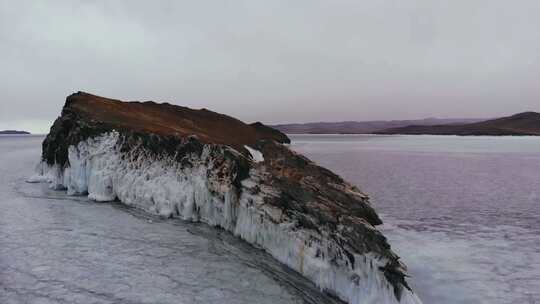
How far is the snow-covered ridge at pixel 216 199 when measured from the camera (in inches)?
348

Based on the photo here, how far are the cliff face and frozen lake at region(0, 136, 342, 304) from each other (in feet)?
2.42

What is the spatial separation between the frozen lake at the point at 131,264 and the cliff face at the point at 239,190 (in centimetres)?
74

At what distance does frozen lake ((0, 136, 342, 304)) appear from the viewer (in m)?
8.57

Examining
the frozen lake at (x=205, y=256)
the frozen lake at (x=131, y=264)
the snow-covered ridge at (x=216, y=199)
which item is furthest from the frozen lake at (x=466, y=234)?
the frozen lake at (x=131, y=264)

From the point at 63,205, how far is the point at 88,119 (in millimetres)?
6429

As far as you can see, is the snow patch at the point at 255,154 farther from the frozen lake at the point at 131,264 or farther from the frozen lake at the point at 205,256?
the frozen lake at the point at 131,264

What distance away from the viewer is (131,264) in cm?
1033

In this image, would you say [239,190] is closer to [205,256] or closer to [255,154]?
[205,256]

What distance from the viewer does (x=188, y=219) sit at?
15406mm

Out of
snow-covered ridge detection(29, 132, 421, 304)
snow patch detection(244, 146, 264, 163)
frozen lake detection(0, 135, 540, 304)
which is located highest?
snow patch detection(244, 146, 264, 163)

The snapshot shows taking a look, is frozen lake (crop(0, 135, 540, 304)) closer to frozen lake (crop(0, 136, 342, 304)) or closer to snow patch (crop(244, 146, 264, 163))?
frozen lake (crop(0, 136, 342, 304))

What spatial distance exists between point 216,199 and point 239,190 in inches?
61.7

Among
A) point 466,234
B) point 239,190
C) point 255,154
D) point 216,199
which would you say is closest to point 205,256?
point 239,190

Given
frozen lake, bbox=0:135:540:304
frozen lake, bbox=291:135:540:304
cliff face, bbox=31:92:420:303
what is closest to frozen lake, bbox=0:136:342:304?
frozen lake, bbox=0:135:540:304
